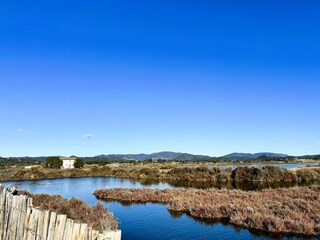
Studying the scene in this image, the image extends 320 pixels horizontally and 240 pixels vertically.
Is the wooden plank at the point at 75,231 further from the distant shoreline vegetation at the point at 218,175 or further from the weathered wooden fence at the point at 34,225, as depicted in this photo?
the distant shoreline vegetation at the point at 218,175

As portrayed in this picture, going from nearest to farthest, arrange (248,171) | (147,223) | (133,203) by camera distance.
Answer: (147,223) < (133,203) < (248,171)

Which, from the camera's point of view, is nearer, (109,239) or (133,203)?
(109,239)

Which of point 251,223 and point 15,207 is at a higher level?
point 15,207

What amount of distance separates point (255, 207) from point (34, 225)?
19.7m

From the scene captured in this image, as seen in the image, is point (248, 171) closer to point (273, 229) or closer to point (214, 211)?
point (214, 211)

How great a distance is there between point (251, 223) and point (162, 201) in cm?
1350

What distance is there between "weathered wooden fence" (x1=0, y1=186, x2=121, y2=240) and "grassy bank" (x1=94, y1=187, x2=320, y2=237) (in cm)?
1547

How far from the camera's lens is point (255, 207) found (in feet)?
81.8

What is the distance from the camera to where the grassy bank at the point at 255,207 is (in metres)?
20.3

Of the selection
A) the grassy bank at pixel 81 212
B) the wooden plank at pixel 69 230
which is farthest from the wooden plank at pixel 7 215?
the grassy bank at pixel 81 212

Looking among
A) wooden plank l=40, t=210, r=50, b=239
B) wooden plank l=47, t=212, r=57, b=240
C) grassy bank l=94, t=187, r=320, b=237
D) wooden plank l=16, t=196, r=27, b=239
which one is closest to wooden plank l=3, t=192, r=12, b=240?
wooden plank l=16, t=196, r=27, b=239

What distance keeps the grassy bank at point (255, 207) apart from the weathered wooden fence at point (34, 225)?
15472 millimetres

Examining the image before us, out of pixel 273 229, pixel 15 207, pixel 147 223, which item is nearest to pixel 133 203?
pixel 147 223

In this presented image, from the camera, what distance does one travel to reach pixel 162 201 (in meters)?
33.9
